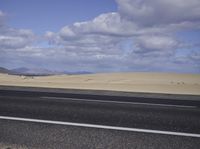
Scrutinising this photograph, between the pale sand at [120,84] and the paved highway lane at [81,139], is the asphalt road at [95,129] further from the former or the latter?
the pale sand at [120,84]

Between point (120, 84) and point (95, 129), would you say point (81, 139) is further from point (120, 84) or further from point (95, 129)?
point (120, 84)

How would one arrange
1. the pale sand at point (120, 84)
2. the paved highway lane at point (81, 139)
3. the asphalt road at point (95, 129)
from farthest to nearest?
the pale sand at point (120, 84), the asphalt road at point (95, 129), the paved highway lane at point (81, 139)

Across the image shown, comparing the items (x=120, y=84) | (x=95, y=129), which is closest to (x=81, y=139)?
(x=95, y=129)

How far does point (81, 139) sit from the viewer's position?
23.8ft

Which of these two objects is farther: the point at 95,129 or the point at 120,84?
the point at 120,84

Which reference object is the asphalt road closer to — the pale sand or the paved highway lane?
the paved highway lane

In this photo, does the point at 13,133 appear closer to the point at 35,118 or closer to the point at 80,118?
the point at 35,118

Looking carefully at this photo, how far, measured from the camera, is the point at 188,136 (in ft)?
24.9

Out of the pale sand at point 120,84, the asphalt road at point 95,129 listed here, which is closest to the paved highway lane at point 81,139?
the asphalt road at point 95,129

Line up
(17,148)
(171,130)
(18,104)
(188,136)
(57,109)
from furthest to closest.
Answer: (18,104) → (57,109) → (171,130) → (188,136) → (17,148)

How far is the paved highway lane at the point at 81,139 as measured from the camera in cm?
675

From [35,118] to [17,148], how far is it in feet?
9.43

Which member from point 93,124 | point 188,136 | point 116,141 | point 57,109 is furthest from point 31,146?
point 57,109

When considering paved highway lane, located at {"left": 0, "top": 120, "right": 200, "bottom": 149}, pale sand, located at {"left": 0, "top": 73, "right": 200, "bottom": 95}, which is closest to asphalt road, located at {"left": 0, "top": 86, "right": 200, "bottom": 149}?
paved highway lane, located at {"left": 0, "top": 120, "right": 200, "bottom": 149}
